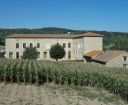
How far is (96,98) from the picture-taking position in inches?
952

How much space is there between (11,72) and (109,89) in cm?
859

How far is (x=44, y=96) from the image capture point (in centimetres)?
2355

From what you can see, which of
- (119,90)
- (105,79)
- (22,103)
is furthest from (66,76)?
(22,103)

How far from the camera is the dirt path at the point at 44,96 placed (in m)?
21.0

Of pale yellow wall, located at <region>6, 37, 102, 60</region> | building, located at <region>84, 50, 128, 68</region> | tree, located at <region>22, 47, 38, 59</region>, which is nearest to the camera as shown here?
building, located at <region>84, 50, 128, 68</region>

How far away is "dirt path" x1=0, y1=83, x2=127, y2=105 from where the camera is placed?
21.0 m

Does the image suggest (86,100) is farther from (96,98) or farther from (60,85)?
(60,85)

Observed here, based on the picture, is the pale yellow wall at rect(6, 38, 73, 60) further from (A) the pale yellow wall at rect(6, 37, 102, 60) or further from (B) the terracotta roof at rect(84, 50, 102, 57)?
(B) the terracotta roof at rect(84, 50, 102, 57)

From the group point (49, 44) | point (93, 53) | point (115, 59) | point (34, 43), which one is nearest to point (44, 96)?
point (115, 59)

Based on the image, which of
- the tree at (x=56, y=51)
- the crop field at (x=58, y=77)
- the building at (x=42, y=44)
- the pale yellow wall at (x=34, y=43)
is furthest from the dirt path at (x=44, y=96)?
the pale yellow wall at (x=34, y=43)

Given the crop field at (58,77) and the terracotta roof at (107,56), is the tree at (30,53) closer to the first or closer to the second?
the terracotta roof at (107,56)

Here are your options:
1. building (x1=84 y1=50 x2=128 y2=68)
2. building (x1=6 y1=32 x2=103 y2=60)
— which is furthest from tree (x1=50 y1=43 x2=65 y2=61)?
building (x1=84 y1=50 x2=128 y2=68)

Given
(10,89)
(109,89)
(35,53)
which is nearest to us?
(10,89)

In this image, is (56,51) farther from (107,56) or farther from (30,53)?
(107,56)
